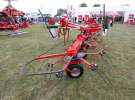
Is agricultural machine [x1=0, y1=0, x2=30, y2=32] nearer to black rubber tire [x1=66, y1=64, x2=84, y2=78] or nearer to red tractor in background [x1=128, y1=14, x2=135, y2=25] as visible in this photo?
black rubber tire [x1=66, y1=64, x2=84, y2=78]

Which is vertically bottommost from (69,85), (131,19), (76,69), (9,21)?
(69,85)

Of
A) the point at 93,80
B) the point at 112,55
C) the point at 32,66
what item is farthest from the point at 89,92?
the point at 112,55

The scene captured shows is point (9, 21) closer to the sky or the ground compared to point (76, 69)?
closer to the sky

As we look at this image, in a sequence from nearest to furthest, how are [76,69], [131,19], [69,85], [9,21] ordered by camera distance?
[69,85]
[76,69]
[9,21]
[131,19]

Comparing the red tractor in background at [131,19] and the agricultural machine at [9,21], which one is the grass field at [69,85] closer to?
the agricultural machine at [9,21]

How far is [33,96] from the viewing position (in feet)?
12.8

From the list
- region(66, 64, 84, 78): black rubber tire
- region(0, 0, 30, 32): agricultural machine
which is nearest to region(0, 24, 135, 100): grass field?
region(66, 64, 84, 78): black rubber tire

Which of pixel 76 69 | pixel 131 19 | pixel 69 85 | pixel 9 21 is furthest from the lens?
pixel 131 19

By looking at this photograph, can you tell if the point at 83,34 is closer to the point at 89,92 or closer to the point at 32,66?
the point at 32,66

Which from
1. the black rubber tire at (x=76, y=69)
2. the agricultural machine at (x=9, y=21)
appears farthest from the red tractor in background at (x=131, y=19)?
the black rubber tire at (x=76, y=69)

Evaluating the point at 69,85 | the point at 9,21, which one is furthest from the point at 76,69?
the point at 9,21

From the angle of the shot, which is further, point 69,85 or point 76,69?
point 76,69

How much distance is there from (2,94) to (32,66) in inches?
78.8

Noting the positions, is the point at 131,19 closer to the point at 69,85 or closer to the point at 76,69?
the point at 76,69
